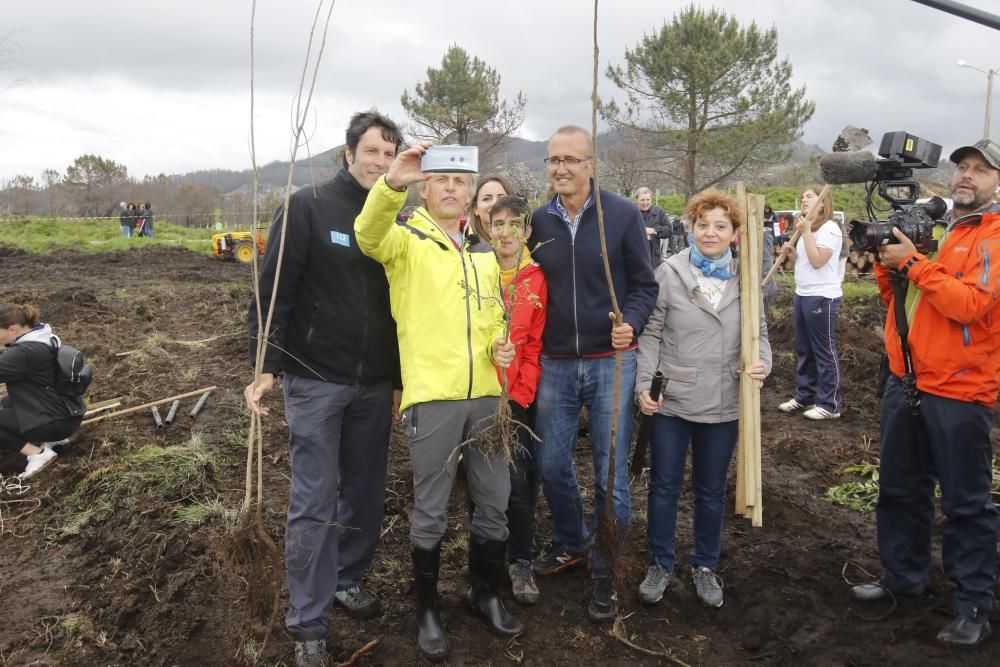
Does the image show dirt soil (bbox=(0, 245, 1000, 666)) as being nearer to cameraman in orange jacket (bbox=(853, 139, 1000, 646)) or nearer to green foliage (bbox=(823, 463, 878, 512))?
green foliage (bbox=(823, 463, 878, 512))

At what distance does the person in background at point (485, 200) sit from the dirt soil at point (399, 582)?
1.77m

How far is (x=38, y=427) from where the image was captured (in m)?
5.15

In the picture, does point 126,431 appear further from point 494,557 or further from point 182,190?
point 182,190

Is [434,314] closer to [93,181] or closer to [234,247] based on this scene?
[234,247]

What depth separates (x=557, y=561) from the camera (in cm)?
366

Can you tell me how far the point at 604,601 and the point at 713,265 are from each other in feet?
5.52

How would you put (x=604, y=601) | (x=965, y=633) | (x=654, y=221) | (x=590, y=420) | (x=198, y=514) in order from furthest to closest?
(x=654, y=221)
(x=198, y=514)
(x=590, y=420)
(x=604, y=601)
(x=965, y=633)

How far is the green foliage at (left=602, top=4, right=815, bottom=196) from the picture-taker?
2348 centimetres

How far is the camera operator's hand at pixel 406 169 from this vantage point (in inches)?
95.7

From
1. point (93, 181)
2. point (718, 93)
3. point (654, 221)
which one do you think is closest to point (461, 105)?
point (718, 93)

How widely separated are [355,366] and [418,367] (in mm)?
319

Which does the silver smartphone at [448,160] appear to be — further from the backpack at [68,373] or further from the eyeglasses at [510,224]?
→ the backpack at [68,373]

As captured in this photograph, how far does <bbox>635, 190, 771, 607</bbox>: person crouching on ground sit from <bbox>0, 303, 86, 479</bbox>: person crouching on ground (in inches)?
179

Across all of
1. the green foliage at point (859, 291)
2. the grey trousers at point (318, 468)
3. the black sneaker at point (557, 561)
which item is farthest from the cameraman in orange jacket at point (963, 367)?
the green foliage at point (859, 291)
